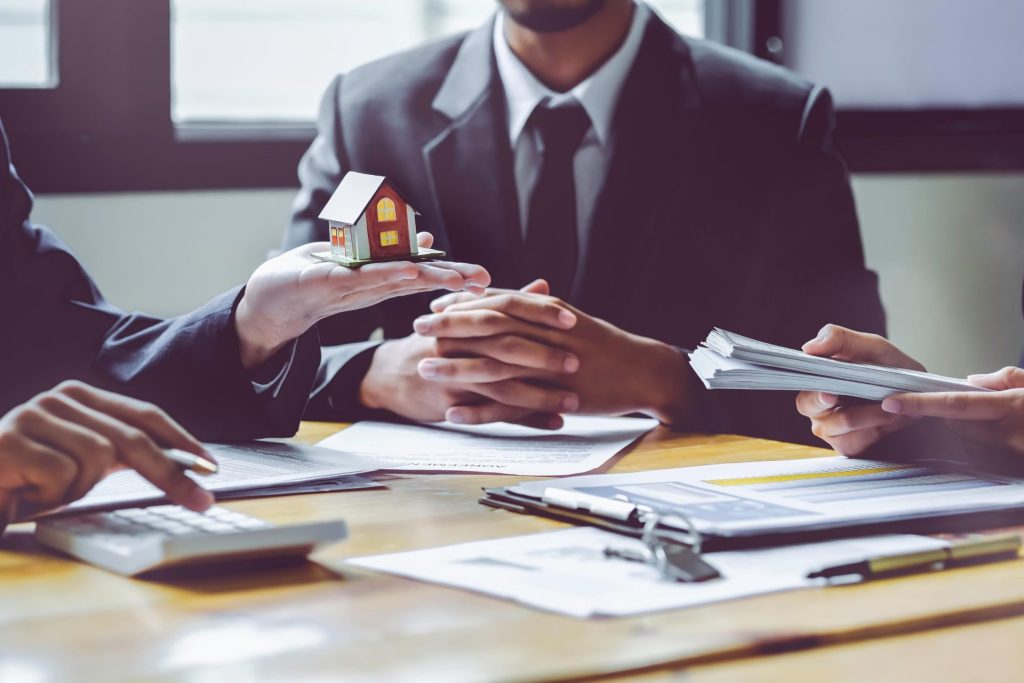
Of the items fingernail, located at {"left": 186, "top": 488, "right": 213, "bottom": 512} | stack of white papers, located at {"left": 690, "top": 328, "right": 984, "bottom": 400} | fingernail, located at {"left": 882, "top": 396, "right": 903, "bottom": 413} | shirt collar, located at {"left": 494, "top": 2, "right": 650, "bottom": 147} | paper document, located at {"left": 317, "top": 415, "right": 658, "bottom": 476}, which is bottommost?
paper document, located at {"left": 317, "top": 415, "right": 658, "bottom": 476}

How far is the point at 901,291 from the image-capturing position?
2.82m

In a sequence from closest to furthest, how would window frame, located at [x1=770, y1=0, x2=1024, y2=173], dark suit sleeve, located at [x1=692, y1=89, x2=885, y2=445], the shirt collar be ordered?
dark suit sleeve, located at [x1=692, y1=89, x2=885, y2=445]
the shirt collar
window frame, located at [x1=770, y1=0, x2=1024, y2=173]

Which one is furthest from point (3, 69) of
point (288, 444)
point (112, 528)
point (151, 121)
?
point (112, 528)

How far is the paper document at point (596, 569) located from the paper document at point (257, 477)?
0.23 metres

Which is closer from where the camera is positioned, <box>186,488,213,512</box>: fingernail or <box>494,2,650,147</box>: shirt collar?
<box>186,488,213,512</box>: fingernail

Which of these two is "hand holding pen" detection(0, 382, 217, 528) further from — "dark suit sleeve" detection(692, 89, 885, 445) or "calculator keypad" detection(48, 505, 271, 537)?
"dark suit sleeve" detection(692, 89, 885, 445)

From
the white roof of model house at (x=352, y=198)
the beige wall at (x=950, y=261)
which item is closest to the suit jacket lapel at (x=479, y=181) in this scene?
the white roof of model house at (x=352, y=198)

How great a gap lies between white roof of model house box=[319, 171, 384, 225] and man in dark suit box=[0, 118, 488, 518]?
49 millimetres

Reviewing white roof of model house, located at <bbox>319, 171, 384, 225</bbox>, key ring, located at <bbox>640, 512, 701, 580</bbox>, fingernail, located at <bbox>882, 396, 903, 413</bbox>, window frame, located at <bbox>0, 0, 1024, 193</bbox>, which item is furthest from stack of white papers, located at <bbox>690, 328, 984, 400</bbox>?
window frame, located at <bbox>0, 0, 1024, 193</bbox>

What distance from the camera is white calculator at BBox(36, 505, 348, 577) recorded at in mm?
729

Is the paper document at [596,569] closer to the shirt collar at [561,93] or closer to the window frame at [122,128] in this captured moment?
the shirt collar at [561,93]

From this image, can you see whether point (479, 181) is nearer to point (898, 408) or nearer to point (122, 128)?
point (122, 128)

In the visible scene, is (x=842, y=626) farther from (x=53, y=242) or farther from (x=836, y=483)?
(x=53, y=242)

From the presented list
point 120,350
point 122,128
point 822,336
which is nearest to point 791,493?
point 822,336
